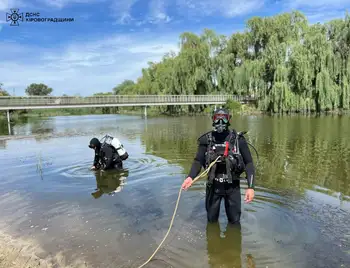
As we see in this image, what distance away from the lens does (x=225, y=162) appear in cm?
454

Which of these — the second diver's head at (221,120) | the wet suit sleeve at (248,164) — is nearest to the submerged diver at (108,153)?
the second diver's head at (221,120)

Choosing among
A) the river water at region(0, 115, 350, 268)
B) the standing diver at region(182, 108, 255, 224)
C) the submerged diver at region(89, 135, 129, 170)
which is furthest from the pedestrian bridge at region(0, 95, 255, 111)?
the standing diver at region(182, 108, 255, 224)

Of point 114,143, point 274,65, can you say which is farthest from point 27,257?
point 274,65

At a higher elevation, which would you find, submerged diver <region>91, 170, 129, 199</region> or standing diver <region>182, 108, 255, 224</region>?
standing diver <region>182, 108, 255, 224</region>

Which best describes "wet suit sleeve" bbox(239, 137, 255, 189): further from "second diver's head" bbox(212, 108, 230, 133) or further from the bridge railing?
the bridge railing

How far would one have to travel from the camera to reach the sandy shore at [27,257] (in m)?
4.19

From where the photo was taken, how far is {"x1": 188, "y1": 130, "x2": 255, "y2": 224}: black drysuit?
15.2 feet

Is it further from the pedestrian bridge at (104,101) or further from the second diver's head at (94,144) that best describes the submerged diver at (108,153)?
the pedestrian bridge at (104,101)

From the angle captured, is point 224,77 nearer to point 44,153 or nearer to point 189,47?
point 189,47

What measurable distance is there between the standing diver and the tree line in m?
31.7

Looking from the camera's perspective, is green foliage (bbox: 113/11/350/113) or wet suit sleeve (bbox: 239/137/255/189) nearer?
wet suit sleeve (bbox: 239/137/255/189)

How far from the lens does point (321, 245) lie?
463cm

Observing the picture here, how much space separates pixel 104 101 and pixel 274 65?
71.7ft

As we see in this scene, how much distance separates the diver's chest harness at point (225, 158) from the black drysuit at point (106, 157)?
5186 millimetres
